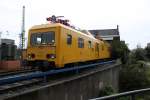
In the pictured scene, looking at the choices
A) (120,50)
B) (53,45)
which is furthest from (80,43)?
(120,50)

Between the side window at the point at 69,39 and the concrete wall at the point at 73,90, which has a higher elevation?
the side window at the point at 69,39

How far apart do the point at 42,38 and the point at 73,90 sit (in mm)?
4247

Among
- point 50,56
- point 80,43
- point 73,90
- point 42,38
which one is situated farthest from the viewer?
point 80,43

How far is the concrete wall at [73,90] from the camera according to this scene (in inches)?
389

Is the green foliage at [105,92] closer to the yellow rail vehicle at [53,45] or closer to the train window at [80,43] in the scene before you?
the yellow rail vehicle at [53,45]

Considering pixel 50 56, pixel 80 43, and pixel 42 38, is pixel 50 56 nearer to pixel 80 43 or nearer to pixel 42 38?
pixel 42 38

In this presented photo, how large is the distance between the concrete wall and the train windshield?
106 inches

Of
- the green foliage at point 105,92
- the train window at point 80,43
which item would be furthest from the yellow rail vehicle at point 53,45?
the green foliage at point 105,92

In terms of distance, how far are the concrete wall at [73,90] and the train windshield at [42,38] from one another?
2.70 meters

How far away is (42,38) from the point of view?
52.4 ft

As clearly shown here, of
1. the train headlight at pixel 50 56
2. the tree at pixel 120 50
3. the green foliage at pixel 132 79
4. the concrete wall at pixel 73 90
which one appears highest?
the tree at pixel 120 50

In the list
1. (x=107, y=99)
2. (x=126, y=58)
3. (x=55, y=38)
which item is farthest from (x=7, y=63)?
(x=107, y=99)

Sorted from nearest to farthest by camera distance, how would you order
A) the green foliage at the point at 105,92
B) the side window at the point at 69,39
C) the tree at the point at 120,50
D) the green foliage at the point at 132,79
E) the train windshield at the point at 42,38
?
1. the train windshield at the point at 42,38
2. the side window at the point at 69,39
3. the green foliage at the point at 105,92
4. the green foliage at the point at 132,79
5. the tree at the point at 120,50

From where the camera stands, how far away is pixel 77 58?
17531 mm
